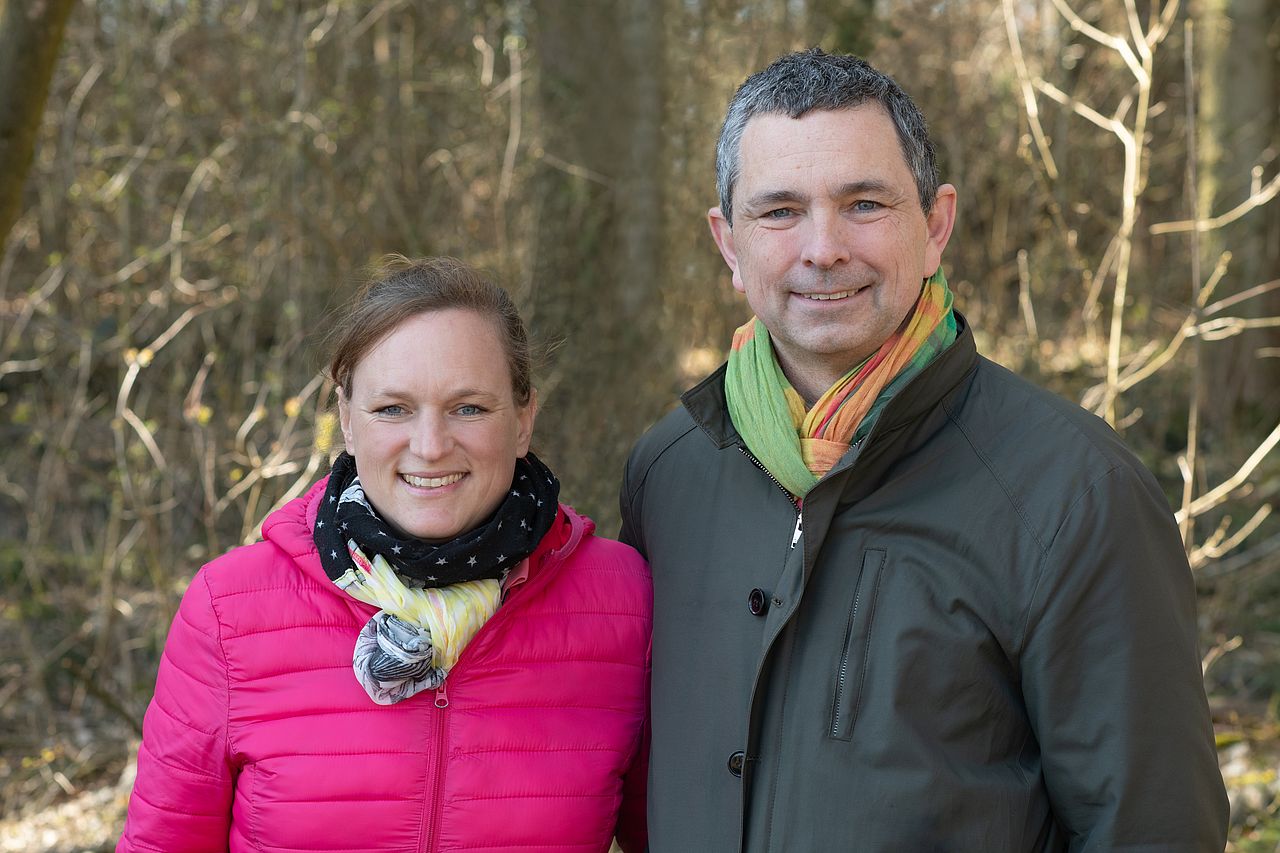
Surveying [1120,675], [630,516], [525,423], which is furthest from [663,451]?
[1120,675]

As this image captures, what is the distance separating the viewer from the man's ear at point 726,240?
236 cm

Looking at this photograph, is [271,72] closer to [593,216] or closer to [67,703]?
[593,216]

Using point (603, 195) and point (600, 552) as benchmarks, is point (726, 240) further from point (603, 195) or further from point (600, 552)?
point (603, 195)

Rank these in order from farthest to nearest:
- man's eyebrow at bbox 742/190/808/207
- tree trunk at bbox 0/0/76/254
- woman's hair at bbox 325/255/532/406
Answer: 1. tree trunk at bbox 0/0/76/254
2. woman's hair at bbox 325/255/532/406
3. man's eyebrow at bbox 742/190/808/207

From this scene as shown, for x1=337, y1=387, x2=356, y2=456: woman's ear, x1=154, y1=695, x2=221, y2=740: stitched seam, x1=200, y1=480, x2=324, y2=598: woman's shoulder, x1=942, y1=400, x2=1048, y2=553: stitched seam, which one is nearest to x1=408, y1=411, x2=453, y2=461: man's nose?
x1=337, y1=387, x2=356, y2=456: woman's ear

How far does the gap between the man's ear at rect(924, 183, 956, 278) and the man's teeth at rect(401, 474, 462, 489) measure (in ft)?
3.01

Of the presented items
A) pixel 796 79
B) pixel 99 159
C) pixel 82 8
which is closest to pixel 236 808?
pixel 796 79

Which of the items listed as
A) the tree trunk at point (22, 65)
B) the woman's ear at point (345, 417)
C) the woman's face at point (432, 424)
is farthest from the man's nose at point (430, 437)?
the tree trunk at point (22, 65)

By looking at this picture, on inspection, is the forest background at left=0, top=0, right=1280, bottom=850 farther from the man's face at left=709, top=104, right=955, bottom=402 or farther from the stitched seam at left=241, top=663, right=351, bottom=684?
the man's face at left=709, top=104, right=955, bottom=402

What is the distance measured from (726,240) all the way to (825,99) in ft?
1.19

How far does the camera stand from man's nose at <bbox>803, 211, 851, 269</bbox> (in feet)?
6.99

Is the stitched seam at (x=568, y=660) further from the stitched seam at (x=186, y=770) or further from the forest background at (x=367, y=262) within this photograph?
the forest background at (x=367, y=262)

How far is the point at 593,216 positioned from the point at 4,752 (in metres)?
3.75

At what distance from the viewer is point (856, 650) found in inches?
81.5
